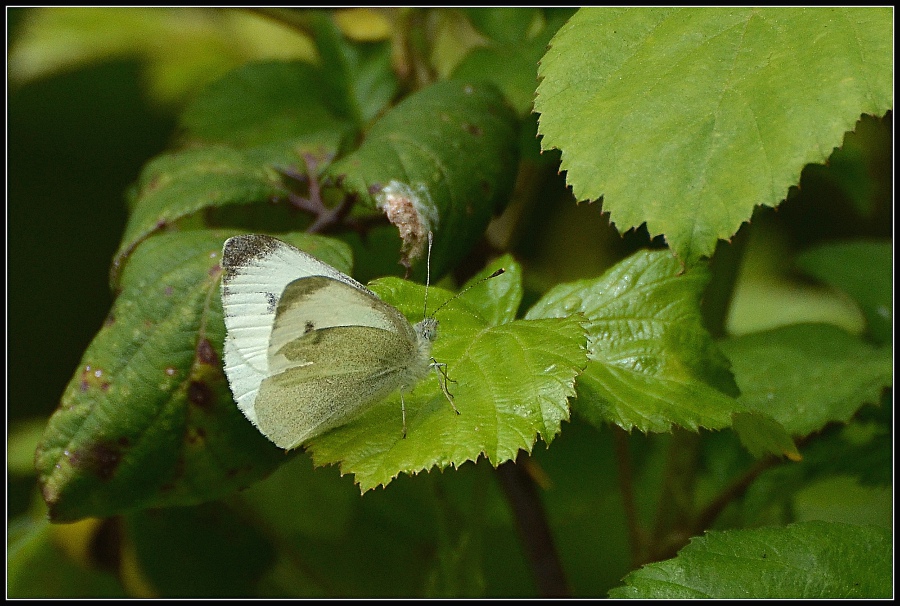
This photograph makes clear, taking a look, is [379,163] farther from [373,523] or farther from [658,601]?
[373,523]

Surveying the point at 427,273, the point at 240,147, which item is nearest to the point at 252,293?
the point at 427,273

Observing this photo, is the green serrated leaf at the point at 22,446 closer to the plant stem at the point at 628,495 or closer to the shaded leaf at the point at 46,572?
the shaded leaf at the point at 46,572

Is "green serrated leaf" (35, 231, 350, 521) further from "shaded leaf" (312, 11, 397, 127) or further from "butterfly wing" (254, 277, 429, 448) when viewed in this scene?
"shaded leaf" (312, 11, 397, 127)

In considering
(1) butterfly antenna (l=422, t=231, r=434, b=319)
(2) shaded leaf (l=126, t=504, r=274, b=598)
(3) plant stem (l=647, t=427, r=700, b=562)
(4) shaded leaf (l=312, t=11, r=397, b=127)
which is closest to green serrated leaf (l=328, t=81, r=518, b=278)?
(1) butterfly antenna (l=422, t=231, r=434, b=319)

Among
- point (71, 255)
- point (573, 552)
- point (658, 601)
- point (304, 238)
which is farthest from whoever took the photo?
point (71, 255)

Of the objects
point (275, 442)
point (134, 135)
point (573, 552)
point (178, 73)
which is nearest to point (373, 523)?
point (573, 552)

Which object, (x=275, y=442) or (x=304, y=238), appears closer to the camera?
(x=275, y=442)

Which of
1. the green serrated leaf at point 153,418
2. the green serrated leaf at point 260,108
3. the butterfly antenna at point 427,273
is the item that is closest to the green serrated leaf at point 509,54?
the green serrated leaf at point 260,108
